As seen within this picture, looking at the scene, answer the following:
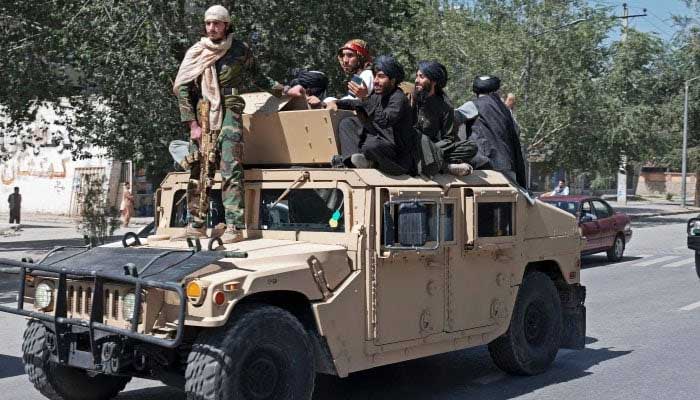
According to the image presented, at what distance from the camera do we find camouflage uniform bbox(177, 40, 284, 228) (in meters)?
6.86

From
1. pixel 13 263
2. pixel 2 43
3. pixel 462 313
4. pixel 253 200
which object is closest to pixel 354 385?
pixel 462 313

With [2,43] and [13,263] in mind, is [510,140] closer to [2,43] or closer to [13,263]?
[13,263]

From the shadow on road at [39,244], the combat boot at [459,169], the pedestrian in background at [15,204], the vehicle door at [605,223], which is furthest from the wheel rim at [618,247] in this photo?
the pedestrian in background at [15,204]

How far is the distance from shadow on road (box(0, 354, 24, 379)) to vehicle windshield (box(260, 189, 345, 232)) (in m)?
3.33

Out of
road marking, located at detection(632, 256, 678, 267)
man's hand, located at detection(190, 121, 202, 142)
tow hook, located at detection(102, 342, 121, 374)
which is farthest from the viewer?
road marking, located at detection(632, 256, 678, 267)

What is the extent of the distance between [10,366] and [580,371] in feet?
17.6

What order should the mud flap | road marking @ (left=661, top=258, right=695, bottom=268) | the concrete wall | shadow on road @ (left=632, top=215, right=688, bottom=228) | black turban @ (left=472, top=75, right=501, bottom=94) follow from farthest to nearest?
the concrete wall, shadow on road @ (left=632, top=215, right=688, bottom=228), road marking @ (left=661, top=258, right=695, bottom=268), the mud flap, black turban @ (left=472, top=75, right=501, bottom=94)

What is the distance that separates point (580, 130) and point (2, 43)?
A: 68.0 ft

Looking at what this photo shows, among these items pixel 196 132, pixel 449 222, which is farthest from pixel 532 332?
pixel 196 132

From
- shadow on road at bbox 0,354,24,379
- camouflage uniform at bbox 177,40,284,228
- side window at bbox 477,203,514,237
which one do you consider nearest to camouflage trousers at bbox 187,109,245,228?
camouflage uniform at bbox 177,40,284,228

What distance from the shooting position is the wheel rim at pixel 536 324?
27.1ft

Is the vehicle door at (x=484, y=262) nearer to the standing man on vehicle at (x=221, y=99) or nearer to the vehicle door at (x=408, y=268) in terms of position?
the vehicle door at (x=408, y=268)

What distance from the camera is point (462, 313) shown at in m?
7.35

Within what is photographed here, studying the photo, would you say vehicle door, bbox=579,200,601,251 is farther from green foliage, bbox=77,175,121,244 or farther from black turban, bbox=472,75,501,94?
black turban, bbox=472,75,501,94
